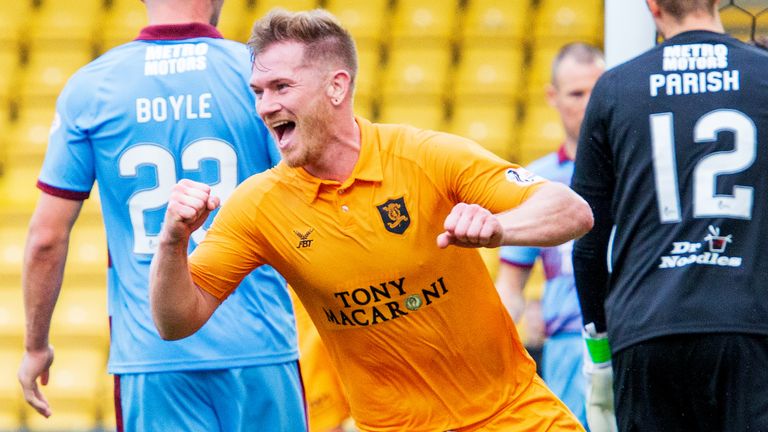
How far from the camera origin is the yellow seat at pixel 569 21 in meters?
9.71

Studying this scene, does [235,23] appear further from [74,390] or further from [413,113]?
[74,390]

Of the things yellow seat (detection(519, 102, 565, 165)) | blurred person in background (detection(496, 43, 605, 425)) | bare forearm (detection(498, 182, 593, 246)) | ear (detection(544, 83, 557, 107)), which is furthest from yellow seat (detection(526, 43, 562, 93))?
bare forearm (detection(498, 182, 593, 246))

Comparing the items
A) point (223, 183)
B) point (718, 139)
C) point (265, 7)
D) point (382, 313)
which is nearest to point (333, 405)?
point (223, 183)

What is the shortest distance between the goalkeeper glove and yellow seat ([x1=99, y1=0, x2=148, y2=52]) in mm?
6778

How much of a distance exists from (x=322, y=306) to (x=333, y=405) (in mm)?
1759

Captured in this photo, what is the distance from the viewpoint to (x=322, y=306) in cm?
348

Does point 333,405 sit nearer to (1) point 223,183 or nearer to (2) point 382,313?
(1) point 223,183

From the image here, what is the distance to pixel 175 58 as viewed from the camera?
161 inches

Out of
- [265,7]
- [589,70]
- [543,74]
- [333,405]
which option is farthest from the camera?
[265,7]

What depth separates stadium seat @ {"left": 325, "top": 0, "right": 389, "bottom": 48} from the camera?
33.1ft

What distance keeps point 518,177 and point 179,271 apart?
867mm

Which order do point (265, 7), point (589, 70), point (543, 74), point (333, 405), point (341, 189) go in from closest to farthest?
point (341, 189)
point (333, 405)
point (589, 70)
point (543, 74)
point (265, 7)

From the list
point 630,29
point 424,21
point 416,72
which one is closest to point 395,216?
point 630,29

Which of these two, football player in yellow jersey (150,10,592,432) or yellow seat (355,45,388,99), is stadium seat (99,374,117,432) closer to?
yellow seat (355,45,388,99)
